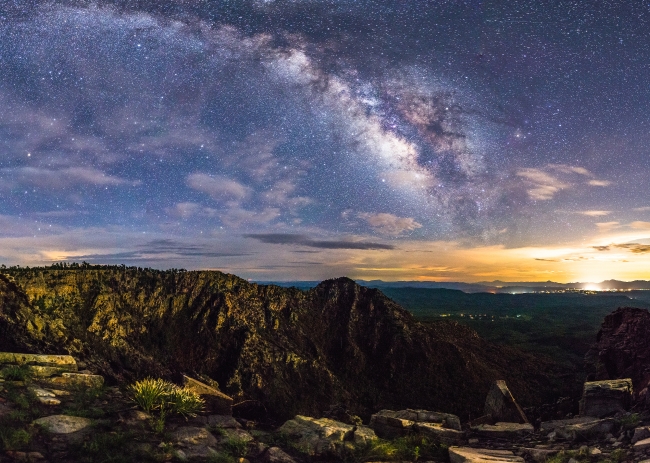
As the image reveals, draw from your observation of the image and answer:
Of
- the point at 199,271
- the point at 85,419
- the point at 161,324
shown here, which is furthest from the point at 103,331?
the point at 85,419

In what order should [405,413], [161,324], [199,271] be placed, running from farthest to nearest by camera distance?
[199,271], [161,324], [405,413]

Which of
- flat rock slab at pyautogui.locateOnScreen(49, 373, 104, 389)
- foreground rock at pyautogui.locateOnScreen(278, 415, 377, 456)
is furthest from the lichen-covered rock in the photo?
flat rock slab at pyautogui.locateOnScreen(49, 373, 104, 389)

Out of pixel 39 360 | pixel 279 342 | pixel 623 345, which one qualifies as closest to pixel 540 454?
pixel 39 360

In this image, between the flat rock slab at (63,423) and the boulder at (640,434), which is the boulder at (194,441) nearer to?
the flat rock slab at (63,423)

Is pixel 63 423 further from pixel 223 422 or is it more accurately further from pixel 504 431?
pixel 504 431

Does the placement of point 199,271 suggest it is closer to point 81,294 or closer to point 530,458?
point 81,294

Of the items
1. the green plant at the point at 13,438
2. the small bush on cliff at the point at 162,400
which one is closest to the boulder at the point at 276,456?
the small bush on cliff at the point at 162,400
